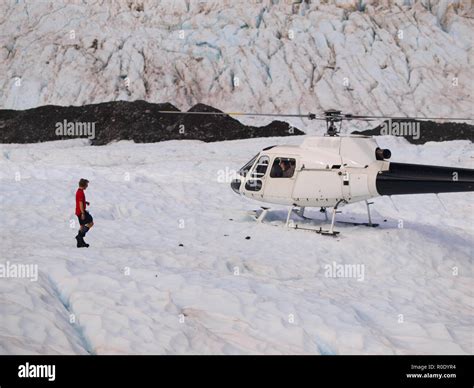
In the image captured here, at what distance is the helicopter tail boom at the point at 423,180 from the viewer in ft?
34.7

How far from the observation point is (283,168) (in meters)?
12.5

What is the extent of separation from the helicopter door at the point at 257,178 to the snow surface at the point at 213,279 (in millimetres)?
690

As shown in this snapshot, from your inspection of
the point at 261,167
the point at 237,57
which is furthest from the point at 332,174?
the point at 237,57

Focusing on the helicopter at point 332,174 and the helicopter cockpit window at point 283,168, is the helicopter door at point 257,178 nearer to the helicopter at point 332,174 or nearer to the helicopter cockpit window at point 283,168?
the helicopter at point 332,174

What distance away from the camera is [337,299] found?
28.3 ft

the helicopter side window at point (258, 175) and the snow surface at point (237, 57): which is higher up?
the snow surface at point (237, 57)

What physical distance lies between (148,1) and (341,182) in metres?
23.1

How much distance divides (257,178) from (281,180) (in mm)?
562

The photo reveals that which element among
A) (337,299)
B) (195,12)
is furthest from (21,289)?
(195,12)

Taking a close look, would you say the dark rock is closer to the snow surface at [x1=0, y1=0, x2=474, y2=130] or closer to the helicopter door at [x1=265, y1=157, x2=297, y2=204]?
the snow surface at [x1=0, y1=0, x2=474, y2=130]

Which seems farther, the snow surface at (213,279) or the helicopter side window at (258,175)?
the helicopter side window at (258,175)
